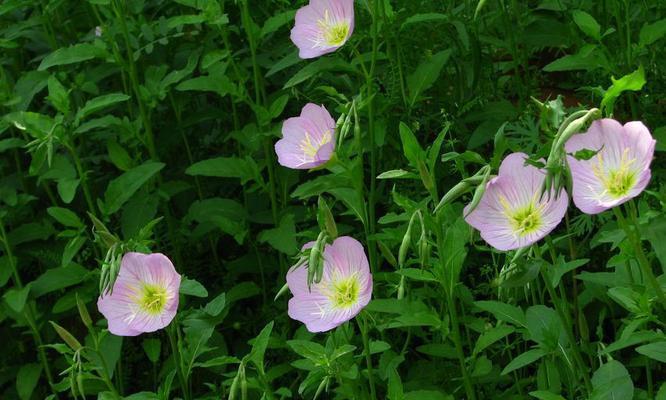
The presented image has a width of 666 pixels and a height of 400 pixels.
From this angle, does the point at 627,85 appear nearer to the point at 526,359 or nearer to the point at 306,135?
the point at 526,359

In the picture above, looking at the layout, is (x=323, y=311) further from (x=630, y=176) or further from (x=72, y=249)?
(x=72, y=249)

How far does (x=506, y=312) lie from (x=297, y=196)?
687mm

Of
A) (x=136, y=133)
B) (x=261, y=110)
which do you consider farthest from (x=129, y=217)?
(x=261, y=110)

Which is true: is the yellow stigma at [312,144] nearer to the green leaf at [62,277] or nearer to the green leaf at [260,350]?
the green leaf at [260,350]

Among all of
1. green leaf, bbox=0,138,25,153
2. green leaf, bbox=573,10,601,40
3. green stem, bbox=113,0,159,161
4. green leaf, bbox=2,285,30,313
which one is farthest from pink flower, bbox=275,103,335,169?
green leaf, bbox=0,138,25,153

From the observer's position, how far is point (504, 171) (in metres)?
1.61

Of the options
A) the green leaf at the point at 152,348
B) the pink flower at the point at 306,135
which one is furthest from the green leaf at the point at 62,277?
the pink flower at the point at 306,135

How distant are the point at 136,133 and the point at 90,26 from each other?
79 centimetres

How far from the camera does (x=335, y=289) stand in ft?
6.12

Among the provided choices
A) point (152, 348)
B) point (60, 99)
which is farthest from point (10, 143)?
point (152, 348)

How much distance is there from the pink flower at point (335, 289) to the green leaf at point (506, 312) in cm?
23

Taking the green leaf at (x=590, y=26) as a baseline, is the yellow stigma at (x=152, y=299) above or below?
below

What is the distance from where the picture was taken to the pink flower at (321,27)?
2232mm

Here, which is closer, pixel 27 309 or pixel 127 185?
pixel 127 185
